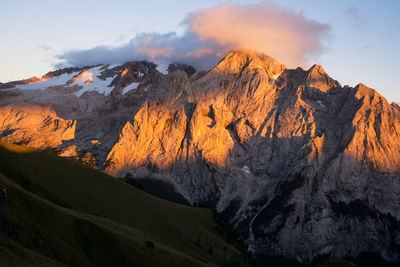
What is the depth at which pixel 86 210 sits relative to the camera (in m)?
110

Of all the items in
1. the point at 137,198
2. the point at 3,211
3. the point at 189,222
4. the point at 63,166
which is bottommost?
the point at 189,222

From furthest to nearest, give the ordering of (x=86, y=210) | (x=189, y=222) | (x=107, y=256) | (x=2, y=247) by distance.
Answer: (x=189, y=222) < (x=86, y=210) < (x=107, y=256) < (x=2, y=247)

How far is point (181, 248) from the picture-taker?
11956 cm

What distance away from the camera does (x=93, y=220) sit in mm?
91000

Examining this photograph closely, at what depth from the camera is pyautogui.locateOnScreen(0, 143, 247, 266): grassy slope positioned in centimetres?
7569

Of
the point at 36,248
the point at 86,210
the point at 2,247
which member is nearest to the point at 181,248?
the point at 86,210

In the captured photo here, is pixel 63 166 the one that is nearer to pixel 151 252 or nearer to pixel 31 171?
pixel 31 171

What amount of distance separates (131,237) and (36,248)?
24870 millimetres

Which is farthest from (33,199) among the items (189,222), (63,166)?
(189,222)

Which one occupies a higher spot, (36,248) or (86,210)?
(36,248)

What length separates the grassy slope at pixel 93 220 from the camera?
7569 cm

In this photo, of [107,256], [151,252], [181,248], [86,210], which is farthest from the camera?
[181,248]

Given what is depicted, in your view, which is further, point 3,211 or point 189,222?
point 189,222

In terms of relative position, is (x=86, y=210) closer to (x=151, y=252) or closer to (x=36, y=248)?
(x=151, y=252)
